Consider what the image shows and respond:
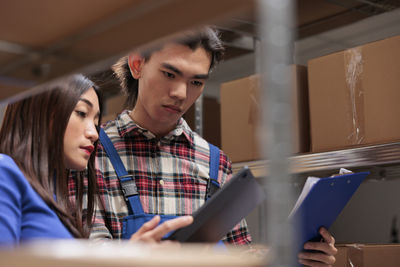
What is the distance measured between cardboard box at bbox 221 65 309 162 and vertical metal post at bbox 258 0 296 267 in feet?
6.23

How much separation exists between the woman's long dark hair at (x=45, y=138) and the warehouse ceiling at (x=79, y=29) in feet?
0.75

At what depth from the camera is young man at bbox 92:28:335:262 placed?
1.71 meters

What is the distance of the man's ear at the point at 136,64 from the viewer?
185 cm

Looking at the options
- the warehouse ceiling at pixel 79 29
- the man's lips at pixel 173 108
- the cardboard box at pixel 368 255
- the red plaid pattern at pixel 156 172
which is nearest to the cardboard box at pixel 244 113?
the cardboard box at pixel 368 255

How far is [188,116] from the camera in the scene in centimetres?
291

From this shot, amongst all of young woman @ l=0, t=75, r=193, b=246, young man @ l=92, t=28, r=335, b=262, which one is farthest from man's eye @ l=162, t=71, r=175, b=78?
young woman @ l=0, t=75, r=193, b=246

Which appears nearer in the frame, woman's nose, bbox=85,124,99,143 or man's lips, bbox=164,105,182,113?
woman's nose, bbox=85,124,99,143

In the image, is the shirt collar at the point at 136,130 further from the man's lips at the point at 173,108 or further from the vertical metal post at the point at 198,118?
the vertical metal post at the point at 198,118

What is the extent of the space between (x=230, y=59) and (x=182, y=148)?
1.68m

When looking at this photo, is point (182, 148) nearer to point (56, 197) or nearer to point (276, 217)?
point (56, 197)

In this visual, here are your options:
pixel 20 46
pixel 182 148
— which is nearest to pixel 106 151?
pixel 182 148

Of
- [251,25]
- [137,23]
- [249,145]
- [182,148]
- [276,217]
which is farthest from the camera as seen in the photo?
[251,25]

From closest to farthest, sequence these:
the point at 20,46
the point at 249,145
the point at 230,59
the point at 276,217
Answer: the point at 276,217 → the point at 20,46 → the point at 249,145 → the point at 230,59

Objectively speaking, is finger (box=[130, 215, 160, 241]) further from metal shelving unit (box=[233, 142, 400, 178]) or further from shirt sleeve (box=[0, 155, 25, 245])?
metal shelving unit (box=[233, 142, 400, 178])
